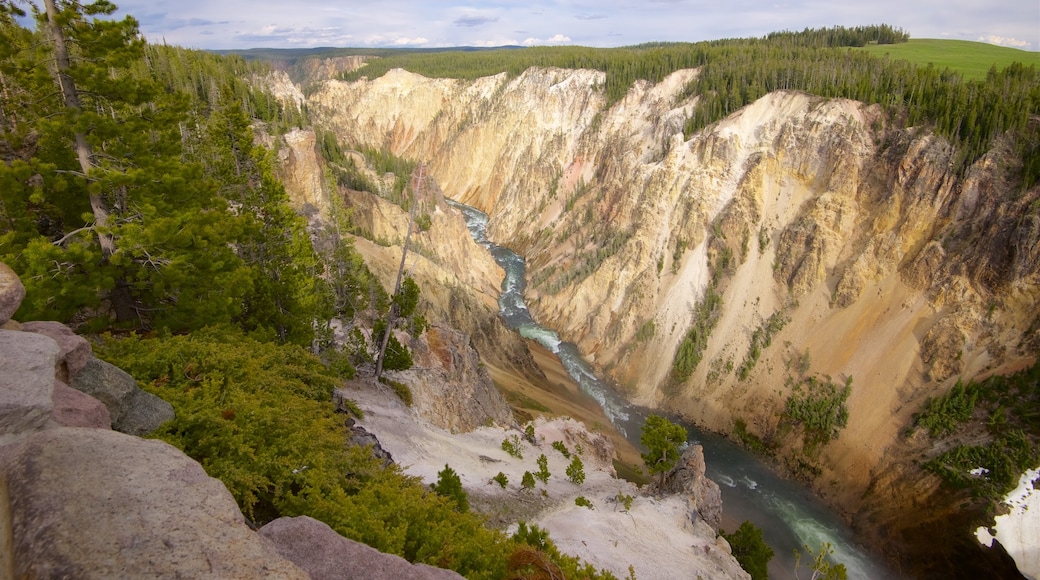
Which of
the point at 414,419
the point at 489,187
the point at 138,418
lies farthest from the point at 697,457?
the point at 489,187

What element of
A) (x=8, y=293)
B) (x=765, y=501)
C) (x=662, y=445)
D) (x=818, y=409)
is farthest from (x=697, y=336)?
(x=8, y=293)

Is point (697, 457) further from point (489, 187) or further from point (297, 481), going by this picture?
point (489, 187)

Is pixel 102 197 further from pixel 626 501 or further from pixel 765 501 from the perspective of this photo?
pixel 765 501


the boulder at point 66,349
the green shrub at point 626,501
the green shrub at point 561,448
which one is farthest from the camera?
the green shrub at point 561,448

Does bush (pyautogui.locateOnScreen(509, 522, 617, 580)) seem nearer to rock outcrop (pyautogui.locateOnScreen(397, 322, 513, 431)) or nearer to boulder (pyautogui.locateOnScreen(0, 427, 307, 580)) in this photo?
boulder (pyautogui.locateOnScreen(0, 427, 307, 580))

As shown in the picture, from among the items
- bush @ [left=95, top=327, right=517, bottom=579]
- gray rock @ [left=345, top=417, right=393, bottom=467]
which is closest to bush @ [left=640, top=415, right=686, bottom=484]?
gray rock @ [left=345, top=417, right=393, bottom=467]

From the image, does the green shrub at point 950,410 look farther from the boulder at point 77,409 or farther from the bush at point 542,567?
the boulder at point 77,409

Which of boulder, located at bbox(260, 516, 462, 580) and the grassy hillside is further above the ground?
the grassy hillside

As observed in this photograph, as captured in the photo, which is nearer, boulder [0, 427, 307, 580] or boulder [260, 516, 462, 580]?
boulder [0, 427, 307, 580]

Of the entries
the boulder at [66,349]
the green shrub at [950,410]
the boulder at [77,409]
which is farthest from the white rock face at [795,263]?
the boulder at [66,349]
